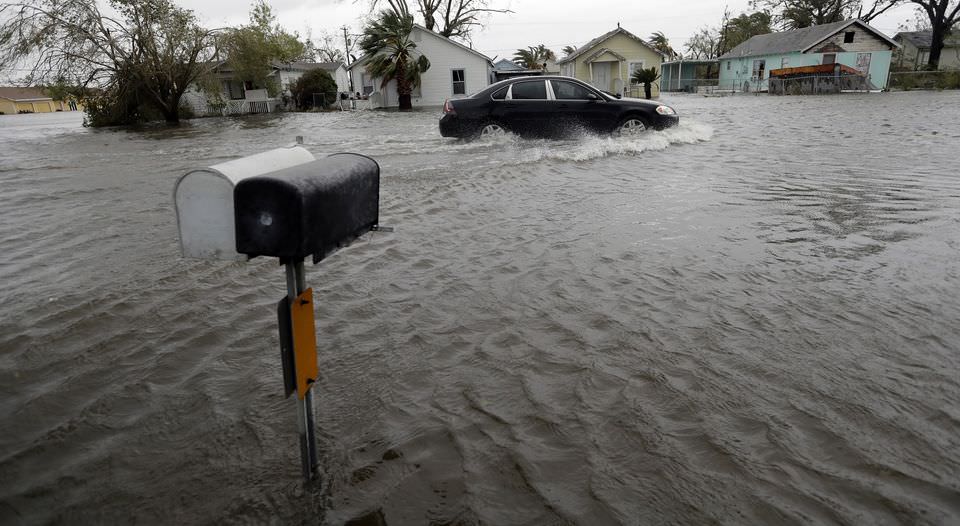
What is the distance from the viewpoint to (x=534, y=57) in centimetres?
7131

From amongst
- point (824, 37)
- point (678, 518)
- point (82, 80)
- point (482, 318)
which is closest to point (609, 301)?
point (482, 318)

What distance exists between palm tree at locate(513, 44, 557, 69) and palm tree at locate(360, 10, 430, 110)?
34.8 metres

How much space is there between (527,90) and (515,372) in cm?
1120

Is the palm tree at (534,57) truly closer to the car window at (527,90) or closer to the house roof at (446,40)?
the house roof at (446,40)

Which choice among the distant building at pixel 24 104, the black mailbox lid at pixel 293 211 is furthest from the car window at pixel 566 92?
the distant building at pixel 24 104

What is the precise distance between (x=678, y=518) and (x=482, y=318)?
2036 millimetres

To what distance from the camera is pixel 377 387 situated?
316 centimetres

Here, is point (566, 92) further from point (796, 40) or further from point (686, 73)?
point (686, 73)

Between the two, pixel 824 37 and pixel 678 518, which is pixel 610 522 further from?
pixel 824 37

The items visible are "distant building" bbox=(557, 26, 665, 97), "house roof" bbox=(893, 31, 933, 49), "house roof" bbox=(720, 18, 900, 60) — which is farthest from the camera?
"house roof" bbox=(893, 31, 933, 49)

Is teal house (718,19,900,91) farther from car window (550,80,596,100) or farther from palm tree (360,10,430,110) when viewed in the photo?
car window (550,80,596,100)

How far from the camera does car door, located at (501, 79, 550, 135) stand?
13.4 m

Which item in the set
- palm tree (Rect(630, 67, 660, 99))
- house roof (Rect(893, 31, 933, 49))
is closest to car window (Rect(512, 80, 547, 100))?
palm tree (Rect(630, 67, 660, 99))

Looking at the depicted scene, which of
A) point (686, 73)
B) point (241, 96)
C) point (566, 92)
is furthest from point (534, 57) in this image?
point (566, 92)
